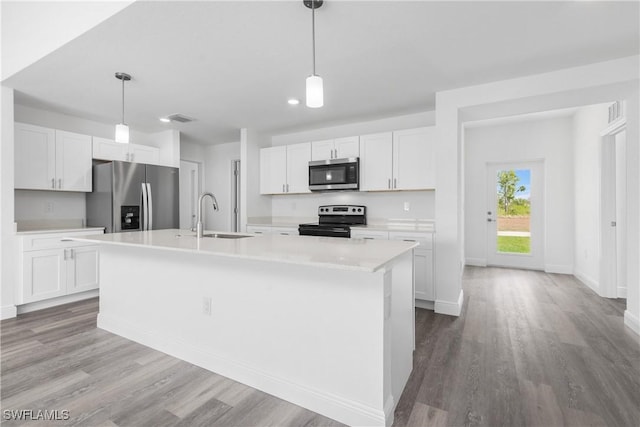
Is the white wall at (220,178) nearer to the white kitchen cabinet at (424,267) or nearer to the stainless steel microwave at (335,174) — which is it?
the stainless steel microwave at (335,174)

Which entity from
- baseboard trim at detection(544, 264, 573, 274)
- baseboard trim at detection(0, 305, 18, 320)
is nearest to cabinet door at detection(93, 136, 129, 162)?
baseboard trim at detection(0, 305, 18, 320)

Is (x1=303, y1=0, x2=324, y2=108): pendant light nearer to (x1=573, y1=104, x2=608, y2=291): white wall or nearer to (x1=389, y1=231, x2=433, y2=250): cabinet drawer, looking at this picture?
(x1=389, y1=231, x2=433, y2=250): cabinet drawer

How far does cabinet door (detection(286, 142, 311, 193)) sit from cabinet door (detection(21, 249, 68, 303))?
9.83 feet

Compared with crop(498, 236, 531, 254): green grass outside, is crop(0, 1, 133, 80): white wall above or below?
above

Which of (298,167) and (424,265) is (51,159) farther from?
(424,265)

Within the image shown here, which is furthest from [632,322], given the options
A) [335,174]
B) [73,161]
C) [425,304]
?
[73,161]

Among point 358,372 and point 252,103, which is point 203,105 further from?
point 358,372

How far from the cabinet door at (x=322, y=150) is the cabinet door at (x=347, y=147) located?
10cm

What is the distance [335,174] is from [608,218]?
11.4 ft

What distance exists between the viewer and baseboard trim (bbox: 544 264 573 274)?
521 cm

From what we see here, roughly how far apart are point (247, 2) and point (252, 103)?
1892 millimetres

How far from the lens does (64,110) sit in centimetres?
404

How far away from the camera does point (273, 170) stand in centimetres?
511

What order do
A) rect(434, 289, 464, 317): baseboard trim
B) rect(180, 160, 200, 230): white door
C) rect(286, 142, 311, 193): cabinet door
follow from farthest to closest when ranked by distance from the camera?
rect(180, 160, 200, 230): white door < rect(286, 142, 311, 193): cabinet door < rect(434, 289, 464, 317): baseboard trim
